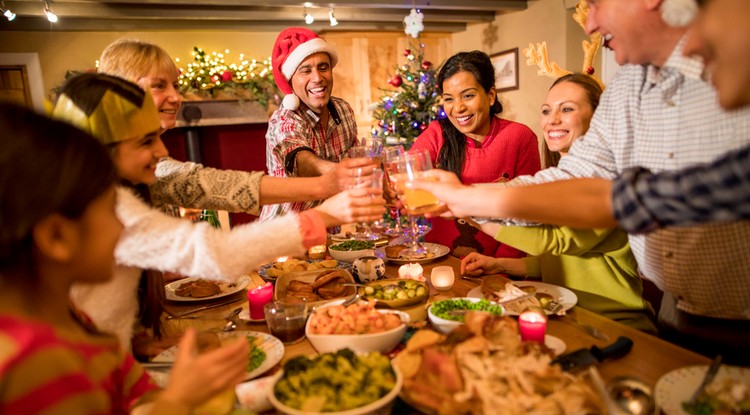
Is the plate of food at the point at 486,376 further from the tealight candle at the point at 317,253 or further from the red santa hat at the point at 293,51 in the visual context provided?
the red santa hat at the point at 293,51

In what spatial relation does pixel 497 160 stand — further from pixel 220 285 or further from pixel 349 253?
pixel 220 285

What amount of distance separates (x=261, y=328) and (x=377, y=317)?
53 cm

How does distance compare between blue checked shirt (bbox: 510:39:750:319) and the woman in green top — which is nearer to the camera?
blue checked shirt (bbox: 510:39:750:319)

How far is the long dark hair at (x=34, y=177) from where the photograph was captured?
85cm

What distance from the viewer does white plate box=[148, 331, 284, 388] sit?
1.39m

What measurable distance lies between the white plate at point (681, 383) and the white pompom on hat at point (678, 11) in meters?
0.98

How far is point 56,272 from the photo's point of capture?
3.24ft

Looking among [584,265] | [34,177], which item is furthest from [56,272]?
[584,265]

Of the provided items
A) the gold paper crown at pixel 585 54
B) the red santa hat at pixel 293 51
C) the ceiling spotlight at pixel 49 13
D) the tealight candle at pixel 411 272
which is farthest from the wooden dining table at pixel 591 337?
the ceiling spotlight at pixel 49 13

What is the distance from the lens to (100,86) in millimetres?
1426

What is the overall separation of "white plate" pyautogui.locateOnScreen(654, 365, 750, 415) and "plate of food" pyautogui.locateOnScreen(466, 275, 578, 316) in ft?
1.58

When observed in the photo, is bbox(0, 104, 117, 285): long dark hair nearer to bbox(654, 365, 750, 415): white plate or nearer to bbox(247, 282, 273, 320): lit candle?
bbox(247, 282, 273, 320): lit candle

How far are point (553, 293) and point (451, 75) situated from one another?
192cm

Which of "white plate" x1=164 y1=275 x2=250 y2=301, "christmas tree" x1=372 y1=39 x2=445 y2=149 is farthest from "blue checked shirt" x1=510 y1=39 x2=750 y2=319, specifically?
"christmas tree" x1=372 y1=39 x2=445 y2=149
